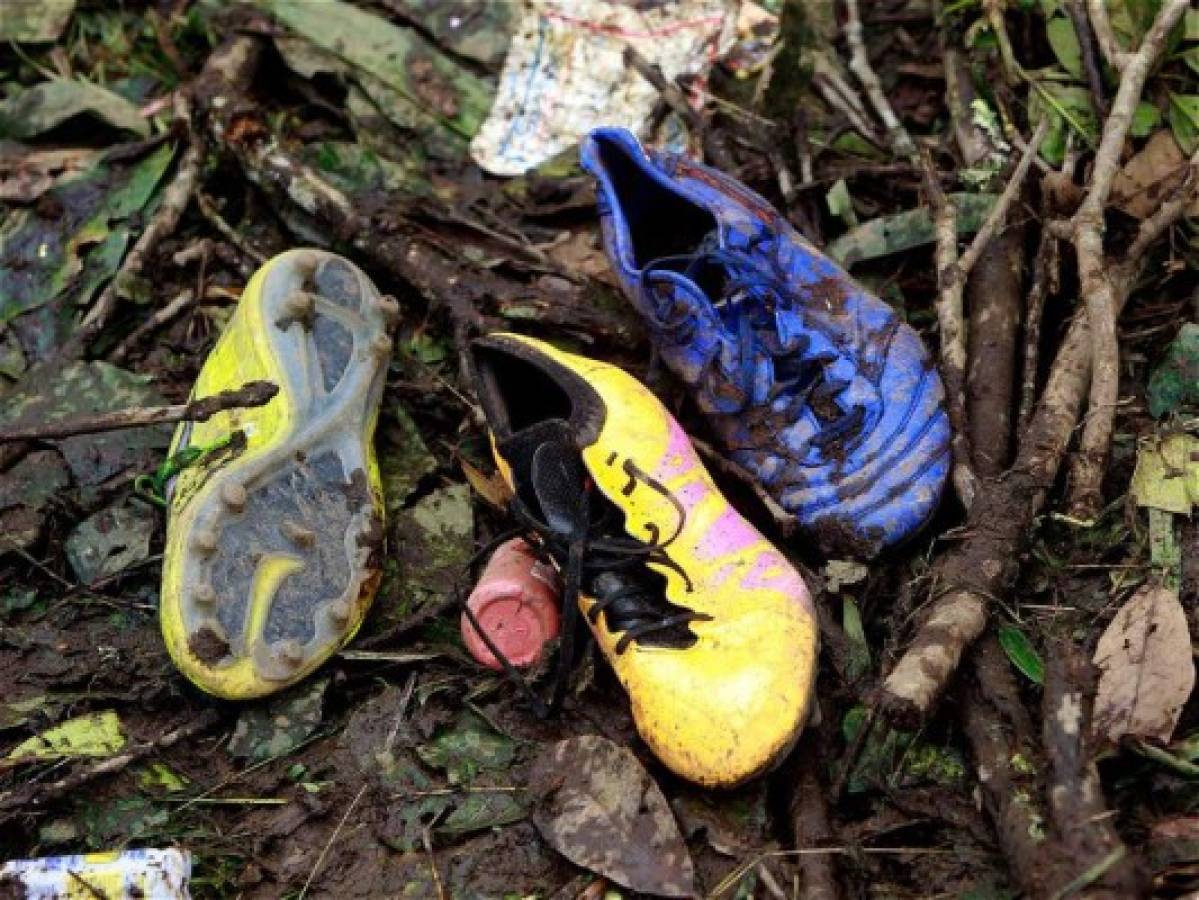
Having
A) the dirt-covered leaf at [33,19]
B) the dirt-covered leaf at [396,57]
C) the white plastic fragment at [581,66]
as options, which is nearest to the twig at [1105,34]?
the white plastic fragment at [581,66]

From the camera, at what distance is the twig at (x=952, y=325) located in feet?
9.02

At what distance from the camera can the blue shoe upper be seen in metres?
2.78

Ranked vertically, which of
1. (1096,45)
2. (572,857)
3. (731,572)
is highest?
(1096,45)

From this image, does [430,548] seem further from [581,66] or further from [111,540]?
[581,66]

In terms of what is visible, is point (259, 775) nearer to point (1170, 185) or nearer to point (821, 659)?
point (821, 659)

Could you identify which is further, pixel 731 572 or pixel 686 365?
pixel 686 365

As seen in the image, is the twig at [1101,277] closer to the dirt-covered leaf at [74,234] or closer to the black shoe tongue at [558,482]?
the black shoe tongue at [558,482]

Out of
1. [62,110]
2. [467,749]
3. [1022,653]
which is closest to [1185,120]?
[1022,653]

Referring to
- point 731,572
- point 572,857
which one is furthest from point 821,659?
point 572,857

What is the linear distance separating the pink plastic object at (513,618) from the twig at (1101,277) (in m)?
1.02

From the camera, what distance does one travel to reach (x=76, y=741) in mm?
2674

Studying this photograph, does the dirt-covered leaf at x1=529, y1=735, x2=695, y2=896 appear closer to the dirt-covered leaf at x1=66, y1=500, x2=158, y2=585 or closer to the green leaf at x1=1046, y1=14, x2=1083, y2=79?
the dirt-covered leaf at x1=66, y1=500, x2=158, y2=585

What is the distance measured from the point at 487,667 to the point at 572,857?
49 cm

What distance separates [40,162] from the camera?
3.73 meters
